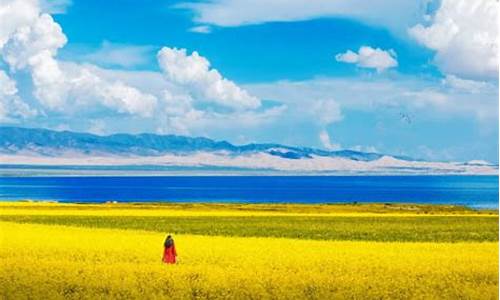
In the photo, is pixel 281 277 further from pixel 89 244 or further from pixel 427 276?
pixel 89 244

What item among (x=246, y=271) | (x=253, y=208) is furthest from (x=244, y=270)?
(x=253, y=208)

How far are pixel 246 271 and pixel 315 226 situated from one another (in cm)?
3722

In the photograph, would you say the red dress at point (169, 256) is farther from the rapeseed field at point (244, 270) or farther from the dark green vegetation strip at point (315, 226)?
the dark green vegetation strip at point (315, 226)

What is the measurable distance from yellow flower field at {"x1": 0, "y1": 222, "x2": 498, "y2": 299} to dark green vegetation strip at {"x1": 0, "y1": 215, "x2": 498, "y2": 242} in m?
14.2

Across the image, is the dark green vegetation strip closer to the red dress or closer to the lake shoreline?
the lake shoreline

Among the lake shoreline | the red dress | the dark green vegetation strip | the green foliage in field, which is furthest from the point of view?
the lake shoreline

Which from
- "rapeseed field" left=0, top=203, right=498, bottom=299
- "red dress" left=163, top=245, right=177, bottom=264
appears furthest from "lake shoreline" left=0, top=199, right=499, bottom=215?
"red dress" left=163, top=245, right=177, bottom=264

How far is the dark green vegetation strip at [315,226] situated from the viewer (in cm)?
5972

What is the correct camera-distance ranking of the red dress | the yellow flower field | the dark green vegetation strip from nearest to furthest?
the yellow flower field < the red dress < the dark green vegetation strip

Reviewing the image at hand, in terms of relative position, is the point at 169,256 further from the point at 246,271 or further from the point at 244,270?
the point at 246,271

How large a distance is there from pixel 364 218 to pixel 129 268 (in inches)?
1960

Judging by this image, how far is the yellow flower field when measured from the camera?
95.1 feet

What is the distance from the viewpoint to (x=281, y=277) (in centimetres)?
3156

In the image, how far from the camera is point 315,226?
6950cm
